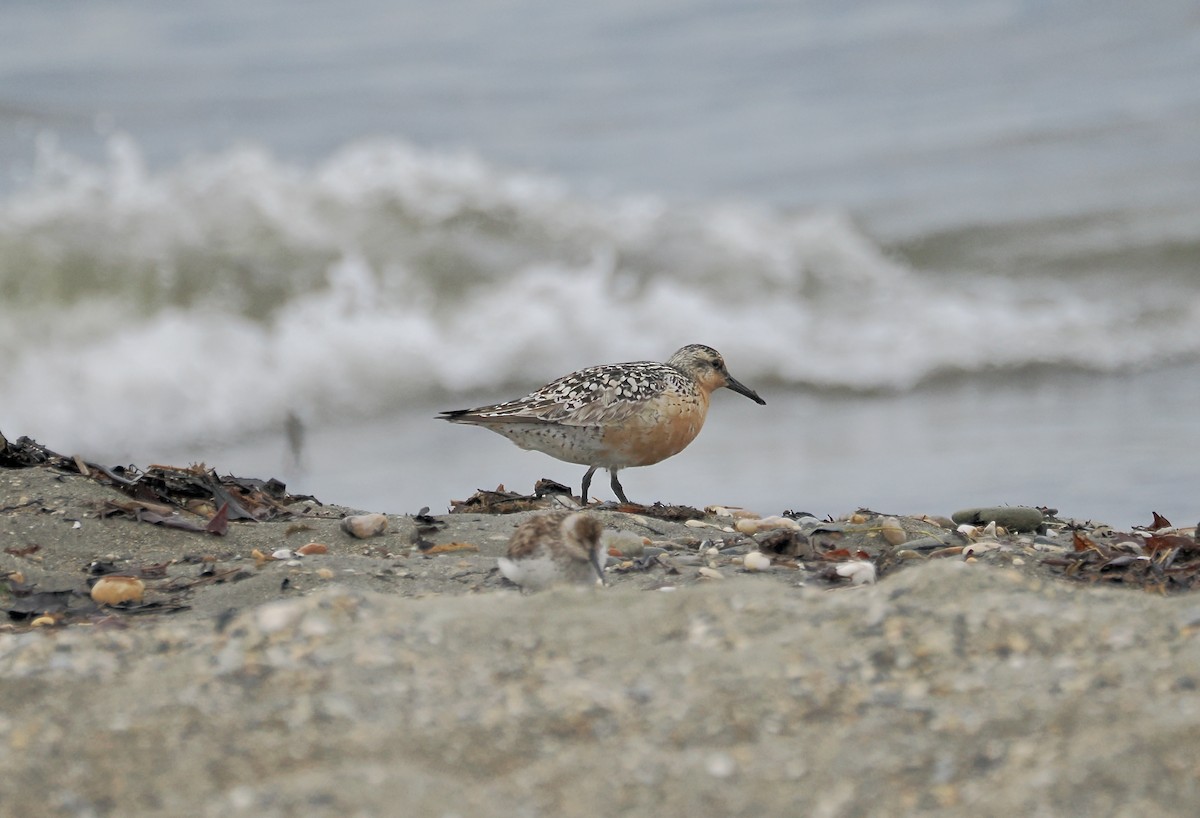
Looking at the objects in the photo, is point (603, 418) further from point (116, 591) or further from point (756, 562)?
point (116, 591)

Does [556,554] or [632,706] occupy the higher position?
[556,554]

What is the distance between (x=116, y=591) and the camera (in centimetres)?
546

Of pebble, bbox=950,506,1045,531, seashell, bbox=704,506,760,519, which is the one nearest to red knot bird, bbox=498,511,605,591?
seashell, bbox=704,506,760,519

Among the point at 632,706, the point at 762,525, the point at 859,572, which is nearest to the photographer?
the point at 632,706

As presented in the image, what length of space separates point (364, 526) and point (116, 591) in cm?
122

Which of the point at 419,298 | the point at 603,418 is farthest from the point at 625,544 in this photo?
the point at 419,298

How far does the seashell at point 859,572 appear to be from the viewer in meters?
5.77

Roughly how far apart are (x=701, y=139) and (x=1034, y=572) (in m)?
12.9

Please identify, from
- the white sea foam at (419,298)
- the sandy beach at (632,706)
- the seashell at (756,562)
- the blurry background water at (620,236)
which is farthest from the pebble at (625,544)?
the white sea foam at (419,298)

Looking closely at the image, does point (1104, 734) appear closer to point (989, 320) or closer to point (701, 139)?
point (989, 320)

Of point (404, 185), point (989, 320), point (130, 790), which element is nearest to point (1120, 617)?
point (130, 790)

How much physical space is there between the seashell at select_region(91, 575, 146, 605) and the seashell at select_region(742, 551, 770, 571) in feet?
7.52

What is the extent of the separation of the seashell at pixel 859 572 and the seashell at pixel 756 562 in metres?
0.31

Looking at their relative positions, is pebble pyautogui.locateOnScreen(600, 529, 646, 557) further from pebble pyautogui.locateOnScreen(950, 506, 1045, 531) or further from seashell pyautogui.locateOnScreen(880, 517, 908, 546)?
pebble pyautogui.locateOnScreen(950, 506, 1045, 531)
